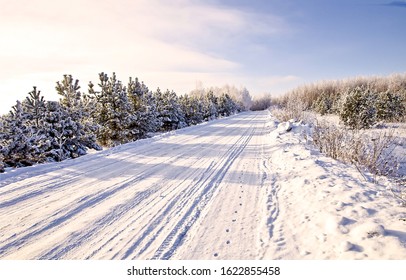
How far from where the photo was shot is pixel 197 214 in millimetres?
4055

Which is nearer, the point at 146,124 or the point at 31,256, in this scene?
the point at 31,256

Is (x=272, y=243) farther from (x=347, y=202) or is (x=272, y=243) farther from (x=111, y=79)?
(x=111, y=79)

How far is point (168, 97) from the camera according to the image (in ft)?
92.8

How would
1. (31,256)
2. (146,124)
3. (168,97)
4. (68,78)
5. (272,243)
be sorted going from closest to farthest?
(31,256) < (272,243) < (68,78) < (146,124) < (168,97)

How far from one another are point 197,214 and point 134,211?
1160mm

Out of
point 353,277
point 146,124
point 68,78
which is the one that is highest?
point 68,78

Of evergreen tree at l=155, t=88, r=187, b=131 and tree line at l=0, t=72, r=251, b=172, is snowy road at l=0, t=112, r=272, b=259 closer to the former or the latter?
tree line at l=0, t=72, r=251, b=172

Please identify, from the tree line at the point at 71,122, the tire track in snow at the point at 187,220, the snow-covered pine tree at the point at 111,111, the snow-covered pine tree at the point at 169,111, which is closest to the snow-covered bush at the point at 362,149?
the tire track in snow at the point at 187,220

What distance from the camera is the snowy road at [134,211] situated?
3.07 meters

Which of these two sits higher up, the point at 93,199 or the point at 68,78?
the point at 68,78

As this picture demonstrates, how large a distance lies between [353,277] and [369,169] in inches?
185

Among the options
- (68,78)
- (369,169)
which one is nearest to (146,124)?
(68,78)

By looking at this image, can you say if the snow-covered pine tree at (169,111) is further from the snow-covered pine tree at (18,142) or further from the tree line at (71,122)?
the snow-covered pine tree at (18,142)

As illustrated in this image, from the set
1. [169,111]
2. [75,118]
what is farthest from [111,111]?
[169,111]
